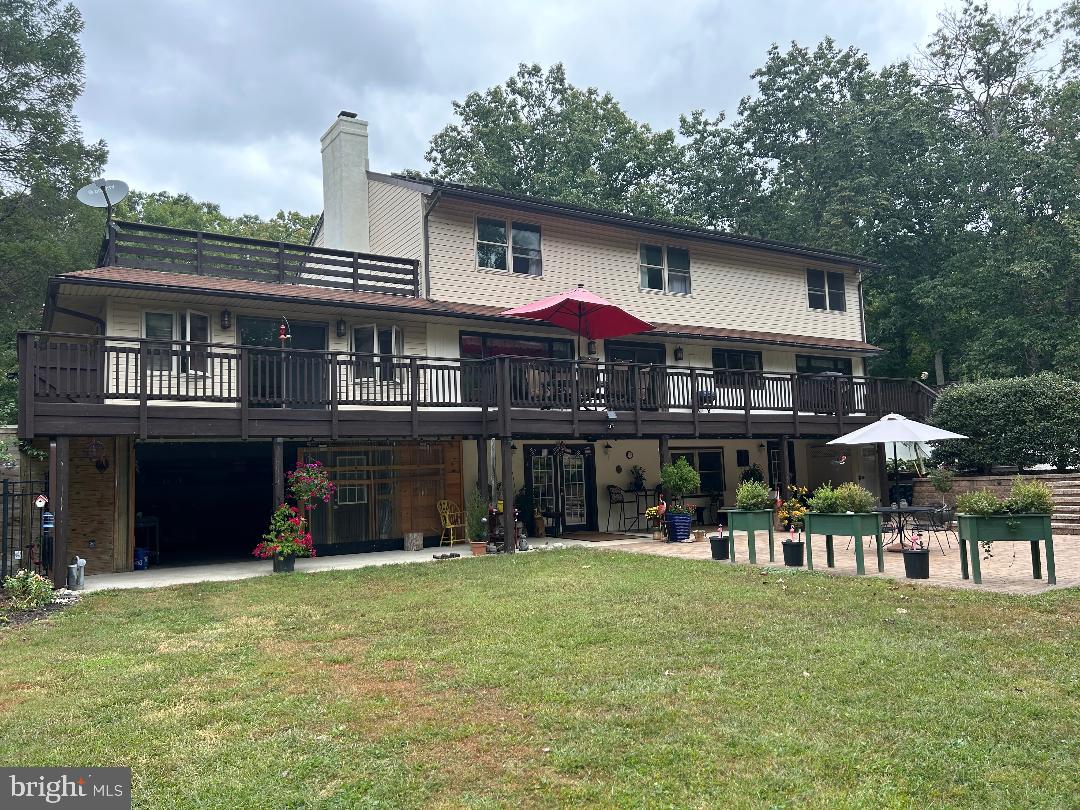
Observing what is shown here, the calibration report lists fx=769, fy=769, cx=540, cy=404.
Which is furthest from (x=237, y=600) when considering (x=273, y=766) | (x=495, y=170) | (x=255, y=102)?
(x=255, y=102)

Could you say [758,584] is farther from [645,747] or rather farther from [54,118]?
[54,118]

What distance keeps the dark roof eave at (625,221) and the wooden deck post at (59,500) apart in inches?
353

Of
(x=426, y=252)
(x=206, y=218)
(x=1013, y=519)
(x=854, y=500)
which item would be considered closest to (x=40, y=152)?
(x=206, y=218)

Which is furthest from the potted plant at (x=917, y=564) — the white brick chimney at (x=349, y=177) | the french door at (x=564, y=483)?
the white brick chimney at (x=349, y=177)

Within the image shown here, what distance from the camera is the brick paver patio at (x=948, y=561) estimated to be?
30.2ft

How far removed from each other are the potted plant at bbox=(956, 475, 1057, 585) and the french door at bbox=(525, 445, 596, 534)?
10.3 m

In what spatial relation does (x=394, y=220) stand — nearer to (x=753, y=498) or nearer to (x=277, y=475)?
(x=277, y=475)

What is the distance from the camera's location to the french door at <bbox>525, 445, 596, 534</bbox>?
18375mm

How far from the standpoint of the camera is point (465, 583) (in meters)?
10.6

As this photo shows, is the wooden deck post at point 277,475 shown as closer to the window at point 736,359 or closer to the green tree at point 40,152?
the window at point 736,359

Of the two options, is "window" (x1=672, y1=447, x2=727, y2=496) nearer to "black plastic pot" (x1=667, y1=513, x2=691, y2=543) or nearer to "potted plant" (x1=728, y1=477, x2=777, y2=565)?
"black plastic pot" (x1=667, y1=513, x2=691, y2=543)

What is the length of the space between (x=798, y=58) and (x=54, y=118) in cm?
3042

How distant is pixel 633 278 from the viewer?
799 inches

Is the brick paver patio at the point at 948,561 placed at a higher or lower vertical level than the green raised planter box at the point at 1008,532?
lower
